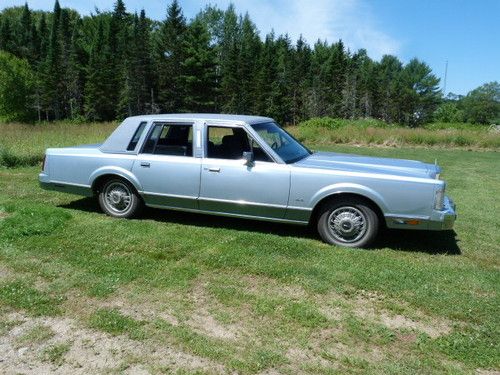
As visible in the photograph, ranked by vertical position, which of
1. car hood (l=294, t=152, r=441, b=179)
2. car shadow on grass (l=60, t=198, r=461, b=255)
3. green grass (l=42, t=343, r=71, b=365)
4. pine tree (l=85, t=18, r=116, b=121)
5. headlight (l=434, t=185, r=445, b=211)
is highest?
pine tree (l=85, t=18, r=116, b=121)

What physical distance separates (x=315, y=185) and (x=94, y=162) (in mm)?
3384


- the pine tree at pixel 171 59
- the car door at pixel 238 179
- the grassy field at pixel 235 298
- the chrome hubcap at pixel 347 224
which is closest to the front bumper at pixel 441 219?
the grassy field at pixel 235 298

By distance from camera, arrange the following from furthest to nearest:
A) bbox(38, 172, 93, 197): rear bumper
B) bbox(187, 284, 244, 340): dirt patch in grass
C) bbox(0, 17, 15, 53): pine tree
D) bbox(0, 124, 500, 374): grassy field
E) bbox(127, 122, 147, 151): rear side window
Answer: bbox(0, 17, 15, 53): pine tree → bbox(38, 172, 93, 197): rear bumper → bbox(127, 122, 147, 151): rear side window → bbox(187, 284, 244, 340): dirt patch in grass → bbox(0, 124, 500, 374): grassy field

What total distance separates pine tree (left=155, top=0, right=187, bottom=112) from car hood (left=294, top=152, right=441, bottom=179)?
5487 centimetres

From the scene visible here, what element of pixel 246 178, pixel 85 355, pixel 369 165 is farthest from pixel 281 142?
pixel 85 355

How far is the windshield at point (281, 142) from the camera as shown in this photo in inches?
247

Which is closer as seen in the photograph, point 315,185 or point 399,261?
point 399,261

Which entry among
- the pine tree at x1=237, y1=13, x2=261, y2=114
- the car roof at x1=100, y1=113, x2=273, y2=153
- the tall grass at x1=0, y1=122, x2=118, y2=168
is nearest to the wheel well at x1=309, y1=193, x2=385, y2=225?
the car roof at x1=100, y1=113, x2=273, y2=153

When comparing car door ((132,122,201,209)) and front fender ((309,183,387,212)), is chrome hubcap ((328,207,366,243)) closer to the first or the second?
front fender ((309,183,387,212))

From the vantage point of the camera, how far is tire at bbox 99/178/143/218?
6.88 meters

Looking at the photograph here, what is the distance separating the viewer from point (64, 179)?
23.4 ft

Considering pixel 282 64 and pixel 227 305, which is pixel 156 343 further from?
pixel 282 64

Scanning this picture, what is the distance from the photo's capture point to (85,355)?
11.1 feet

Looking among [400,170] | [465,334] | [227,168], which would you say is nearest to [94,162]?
[227,168]
